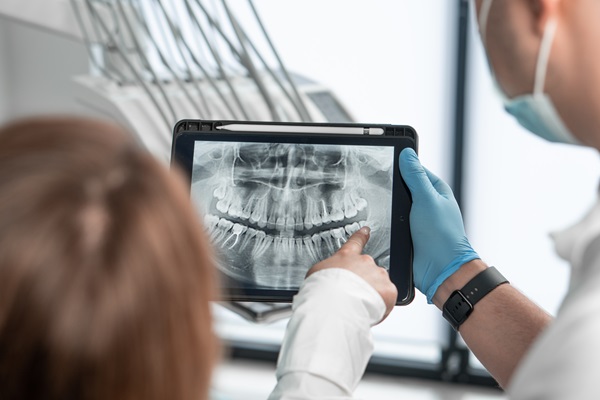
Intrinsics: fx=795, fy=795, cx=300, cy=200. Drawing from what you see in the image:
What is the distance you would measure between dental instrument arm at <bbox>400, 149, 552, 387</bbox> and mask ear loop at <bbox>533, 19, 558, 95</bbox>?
13.0 inches

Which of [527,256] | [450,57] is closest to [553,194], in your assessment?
[527,256]

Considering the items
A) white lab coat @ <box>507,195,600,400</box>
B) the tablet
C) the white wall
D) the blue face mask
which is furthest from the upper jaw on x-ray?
the white wall

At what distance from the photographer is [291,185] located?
3.64 ft

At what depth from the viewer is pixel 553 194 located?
2463mm

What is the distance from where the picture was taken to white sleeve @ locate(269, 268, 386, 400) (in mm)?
823

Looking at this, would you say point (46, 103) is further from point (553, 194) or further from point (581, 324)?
point (581, 324)

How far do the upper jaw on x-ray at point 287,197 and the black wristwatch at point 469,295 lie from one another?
13 centimetres

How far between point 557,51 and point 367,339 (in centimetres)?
36

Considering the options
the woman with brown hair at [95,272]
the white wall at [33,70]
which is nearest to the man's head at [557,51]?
the woman with brown hair at [95,272]

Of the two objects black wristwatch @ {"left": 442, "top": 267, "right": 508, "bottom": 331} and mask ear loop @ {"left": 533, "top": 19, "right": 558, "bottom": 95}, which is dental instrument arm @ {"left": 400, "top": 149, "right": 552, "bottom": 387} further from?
mask ear loop @ {"left": 533, "top": 19, "right": 558, "bottom": 95}

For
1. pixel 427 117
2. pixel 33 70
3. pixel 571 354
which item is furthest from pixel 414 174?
pixel 33 70

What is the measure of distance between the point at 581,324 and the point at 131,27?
1.16m

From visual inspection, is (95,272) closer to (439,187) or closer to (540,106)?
(540,106)

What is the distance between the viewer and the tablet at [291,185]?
3.55ft
